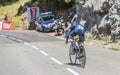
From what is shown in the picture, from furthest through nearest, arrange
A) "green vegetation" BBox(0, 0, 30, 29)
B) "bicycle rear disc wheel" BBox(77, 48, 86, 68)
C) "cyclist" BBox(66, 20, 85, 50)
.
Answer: "green vegetation" BBox(0, 0, 30, 29) → "cyclist" BBox(66, 20, 85, 50) → "bicycle rear disc wheel" BBox(77, 48, 86, 68)

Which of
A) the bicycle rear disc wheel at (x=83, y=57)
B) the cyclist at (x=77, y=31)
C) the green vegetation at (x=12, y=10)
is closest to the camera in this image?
the bicycle rear disc wheel at (x=83, y=57)

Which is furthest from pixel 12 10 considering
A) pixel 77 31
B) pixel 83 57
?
pixel 83 57

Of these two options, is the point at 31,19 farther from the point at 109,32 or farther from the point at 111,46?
the point at 111,46

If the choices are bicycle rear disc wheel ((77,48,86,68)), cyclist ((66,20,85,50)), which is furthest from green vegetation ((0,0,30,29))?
bicycle rear disc wheel ((77,48,86,68))

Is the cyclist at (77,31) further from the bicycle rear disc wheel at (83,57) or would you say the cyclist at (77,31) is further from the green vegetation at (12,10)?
the green vegetation at (12,10)

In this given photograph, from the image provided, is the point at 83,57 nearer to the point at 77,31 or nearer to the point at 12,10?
the point at 77,31

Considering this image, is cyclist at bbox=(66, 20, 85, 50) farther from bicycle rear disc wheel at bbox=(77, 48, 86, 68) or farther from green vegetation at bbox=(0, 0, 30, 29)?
green vegetation at bbox=(0, 0, 30, 29)

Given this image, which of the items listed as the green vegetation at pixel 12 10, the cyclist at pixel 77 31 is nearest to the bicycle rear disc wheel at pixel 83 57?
the cyclist at pixel 77 31

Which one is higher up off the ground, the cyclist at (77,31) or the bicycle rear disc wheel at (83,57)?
the cyclist at (77,31)

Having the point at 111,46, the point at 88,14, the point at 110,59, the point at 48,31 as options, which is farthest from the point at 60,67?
the point at 48,31

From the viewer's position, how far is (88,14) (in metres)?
32.1

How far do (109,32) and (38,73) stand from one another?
15.2 meters

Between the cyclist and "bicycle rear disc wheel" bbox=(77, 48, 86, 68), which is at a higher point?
the cyclist

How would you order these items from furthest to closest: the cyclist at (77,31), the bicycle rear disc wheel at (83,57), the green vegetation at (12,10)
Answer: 1. the green vegetation at (12,10)
2. the cyclist at (77,31)
3. the bicycle rear disc wheel at (83,57)
